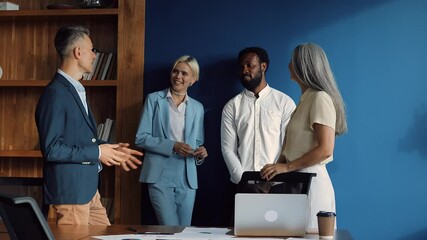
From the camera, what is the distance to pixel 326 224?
118 inches

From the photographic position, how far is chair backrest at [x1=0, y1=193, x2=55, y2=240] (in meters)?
2.07

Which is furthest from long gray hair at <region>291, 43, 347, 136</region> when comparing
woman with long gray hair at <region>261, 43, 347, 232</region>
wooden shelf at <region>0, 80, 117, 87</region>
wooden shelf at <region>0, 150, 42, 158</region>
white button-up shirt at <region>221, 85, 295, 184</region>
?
wooden shelf at <region>0, 150, 42, 158</region>

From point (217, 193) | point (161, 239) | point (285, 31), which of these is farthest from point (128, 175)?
point (161, 239)

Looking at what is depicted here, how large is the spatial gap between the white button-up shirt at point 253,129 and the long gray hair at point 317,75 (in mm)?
1888

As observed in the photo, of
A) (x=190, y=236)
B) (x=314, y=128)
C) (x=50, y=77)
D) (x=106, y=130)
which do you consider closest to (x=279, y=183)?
(x=314, y=128)

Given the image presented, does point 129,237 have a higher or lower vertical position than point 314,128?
lower

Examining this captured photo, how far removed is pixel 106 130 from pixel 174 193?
0.88 m

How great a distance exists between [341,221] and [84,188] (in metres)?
2.71

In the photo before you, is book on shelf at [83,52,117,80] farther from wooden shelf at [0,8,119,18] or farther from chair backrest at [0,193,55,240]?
chair backrest at [0,193,55,240]

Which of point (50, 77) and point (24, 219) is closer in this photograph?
point (24, 219)

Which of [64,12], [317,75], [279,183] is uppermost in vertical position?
[64,12]

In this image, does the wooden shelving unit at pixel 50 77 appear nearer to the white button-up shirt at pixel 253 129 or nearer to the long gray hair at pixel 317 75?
the white button-up shirt at pixel 253 129

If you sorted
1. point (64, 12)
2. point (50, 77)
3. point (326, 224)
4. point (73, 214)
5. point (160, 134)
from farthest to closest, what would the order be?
1. point (50, 77)
2. point (64, 12)
3. point (160, 134)
4. point (73, 214)
5. point (326, 224)

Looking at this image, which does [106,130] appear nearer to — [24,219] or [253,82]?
[253,82]
